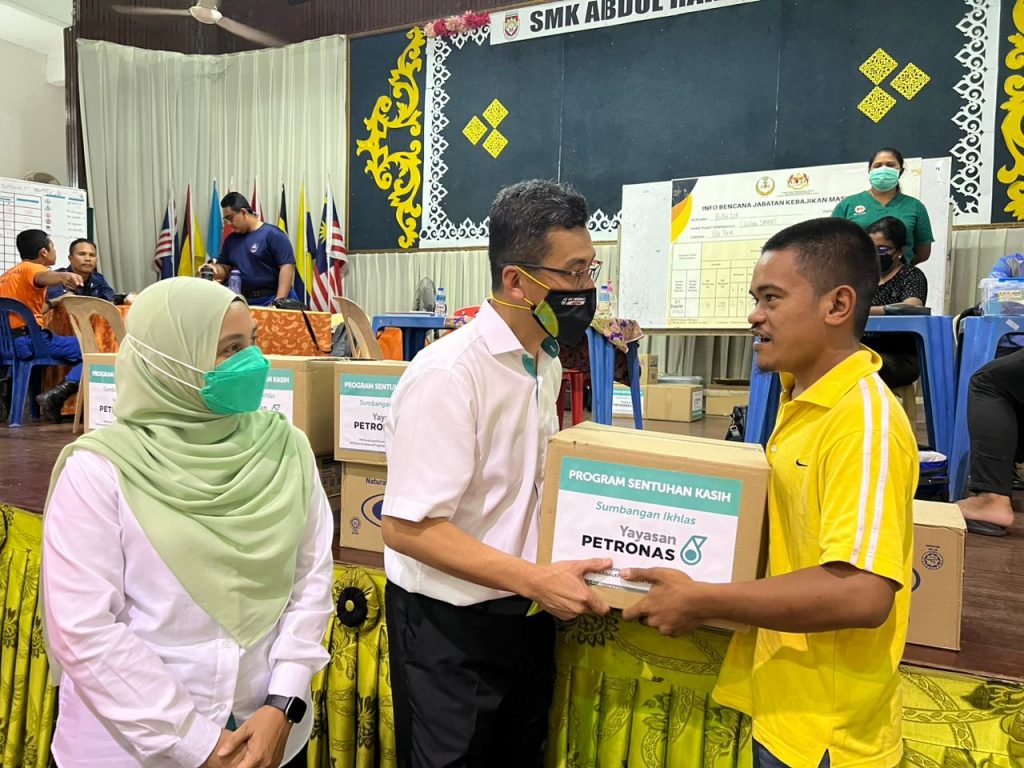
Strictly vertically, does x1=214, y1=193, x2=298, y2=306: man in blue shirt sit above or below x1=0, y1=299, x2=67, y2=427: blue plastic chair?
above

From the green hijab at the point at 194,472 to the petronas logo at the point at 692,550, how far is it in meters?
0.61

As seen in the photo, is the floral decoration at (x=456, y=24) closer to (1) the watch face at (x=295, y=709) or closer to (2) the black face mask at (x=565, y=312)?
(2) the black face mask at (x=565, y=312)

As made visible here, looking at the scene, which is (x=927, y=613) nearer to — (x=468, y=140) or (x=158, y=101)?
(x=468, y=140)

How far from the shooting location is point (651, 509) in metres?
0.96

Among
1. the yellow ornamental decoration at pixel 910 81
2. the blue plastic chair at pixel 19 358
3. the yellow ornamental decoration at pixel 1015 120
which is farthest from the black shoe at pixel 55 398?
the yellow ornamental decoration at pixel 1015 120

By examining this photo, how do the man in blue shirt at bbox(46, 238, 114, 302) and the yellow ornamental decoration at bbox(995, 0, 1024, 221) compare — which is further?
the man in blue shirt at bbox(46, 238, 114, 302)

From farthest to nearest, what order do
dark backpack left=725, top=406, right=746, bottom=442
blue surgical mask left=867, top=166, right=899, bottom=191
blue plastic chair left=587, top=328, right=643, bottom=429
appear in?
blue surgical mask left=867, top=166, right=899, bottom=191 → dark backpack left=725, top=406, right=746, bottom=442 → blue plastic chair left=587, top=328, right=643, bottom=429

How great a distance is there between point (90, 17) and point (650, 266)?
5657 mm

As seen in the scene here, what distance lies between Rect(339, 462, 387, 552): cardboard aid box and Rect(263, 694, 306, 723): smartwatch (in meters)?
0.56

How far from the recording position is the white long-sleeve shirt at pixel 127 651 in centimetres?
89

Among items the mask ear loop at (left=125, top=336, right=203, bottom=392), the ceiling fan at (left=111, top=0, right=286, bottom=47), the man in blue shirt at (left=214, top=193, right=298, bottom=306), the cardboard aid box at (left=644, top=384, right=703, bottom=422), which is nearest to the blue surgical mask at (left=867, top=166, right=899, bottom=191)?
the cardboard aid box at (left=644, top=384, right=703, bottom=422)

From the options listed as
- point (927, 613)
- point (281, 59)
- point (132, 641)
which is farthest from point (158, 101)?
point (927, 613)

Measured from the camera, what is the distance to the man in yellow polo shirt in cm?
78

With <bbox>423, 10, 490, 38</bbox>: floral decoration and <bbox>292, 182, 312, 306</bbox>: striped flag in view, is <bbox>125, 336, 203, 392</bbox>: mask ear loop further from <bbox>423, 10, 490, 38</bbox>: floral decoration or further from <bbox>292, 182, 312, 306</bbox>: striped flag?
<bbox>292, 182, 312, 306</bbox>: striped flag
